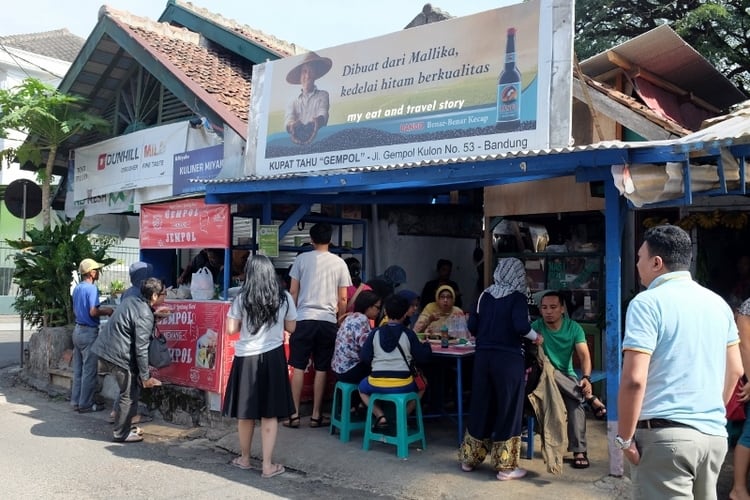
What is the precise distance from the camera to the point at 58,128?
10633mm

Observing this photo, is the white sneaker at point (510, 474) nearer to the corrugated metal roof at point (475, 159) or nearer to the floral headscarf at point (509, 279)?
the floral headscarf at point (509, 279)

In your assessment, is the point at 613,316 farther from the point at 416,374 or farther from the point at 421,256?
the point at 421,256

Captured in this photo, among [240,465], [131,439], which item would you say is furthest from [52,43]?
[240,465]

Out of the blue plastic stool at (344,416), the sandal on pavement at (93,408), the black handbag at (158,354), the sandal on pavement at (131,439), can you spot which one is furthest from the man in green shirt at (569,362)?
the sandal on pavement at (93,408)

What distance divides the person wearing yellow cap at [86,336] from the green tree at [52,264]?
1304 mm

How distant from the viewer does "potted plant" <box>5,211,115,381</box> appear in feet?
30.4

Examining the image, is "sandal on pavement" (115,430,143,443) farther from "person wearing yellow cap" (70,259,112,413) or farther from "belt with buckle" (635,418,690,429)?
"belt with buckle" (635,418,690,429)

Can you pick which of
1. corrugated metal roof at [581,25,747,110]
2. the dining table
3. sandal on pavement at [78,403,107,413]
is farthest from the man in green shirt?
sandal on pavement at [78,403,107,413]

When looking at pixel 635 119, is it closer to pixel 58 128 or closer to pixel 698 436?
pixel 698 436

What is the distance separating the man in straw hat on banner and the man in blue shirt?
5110mm

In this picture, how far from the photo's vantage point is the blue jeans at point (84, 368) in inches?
309

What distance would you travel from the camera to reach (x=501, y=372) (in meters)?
4.93

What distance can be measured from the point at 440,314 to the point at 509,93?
7.59 ft

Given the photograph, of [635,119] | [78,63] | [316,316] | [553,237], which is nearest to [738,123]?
[635,119]
